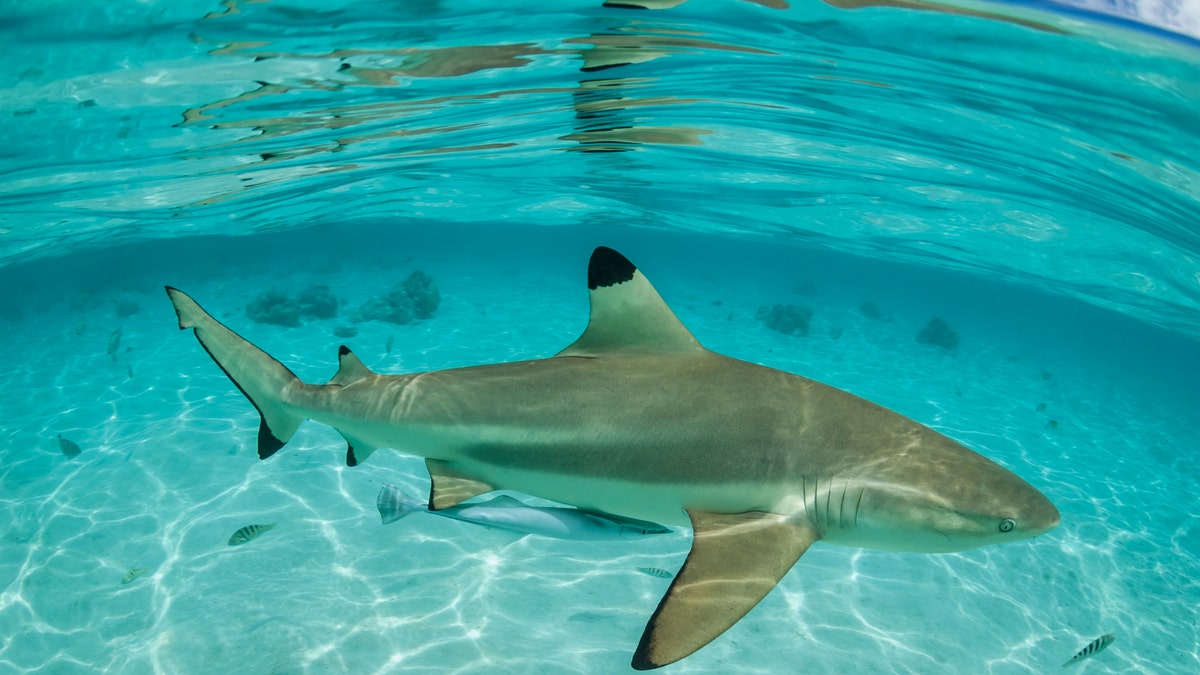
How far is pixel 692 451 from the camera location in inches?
128

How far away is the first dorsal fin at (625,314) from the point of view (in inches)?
145

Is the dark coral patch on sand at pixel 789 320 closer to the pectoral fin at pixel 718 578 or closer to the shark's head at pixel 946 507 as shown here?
the shark's head at pixel 946 507

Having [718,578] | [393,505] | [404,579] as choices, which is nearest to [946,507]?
[718,578]

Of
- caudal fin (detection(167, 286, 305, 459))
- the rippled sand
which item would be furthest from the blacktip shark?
the rippled sand

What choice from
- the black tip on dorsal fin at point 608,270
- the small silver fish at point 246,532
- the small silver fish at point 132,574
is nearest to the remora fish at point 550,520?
the black tip on dorsal fin at point 608,270

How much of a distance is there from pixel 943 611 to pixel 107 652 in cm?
931

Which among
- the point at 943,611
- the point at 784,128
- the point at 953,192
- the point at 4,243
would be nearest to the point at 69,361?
the point at 4,243

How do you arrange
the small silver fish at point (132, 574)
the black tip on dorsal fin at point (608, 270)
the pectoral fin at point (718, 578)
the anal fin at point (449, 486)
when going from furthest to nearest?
the small silver fish at point (132, 574) < the black tip on dorsal fin at point (608, 270) < the anal fin at point (449, 486) < the pectoral fin at point (718, 578)

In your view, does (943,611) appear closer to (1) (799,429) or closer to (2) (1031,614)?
(2) (1031,614)

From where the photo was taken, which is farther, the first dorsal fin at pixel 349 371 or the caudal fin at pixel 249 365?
the caudal fin at pixel 249 365

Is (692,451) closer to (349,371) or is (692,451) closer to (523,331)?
(349,371)

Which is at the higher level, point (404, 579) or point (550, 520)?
point (550, 520)

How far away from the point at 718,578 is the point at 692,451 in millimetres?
715

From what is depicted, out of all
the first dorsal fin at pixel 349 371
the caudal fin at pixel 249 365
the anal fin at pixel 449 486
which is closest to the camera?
the anal fin at pixel 449 486
